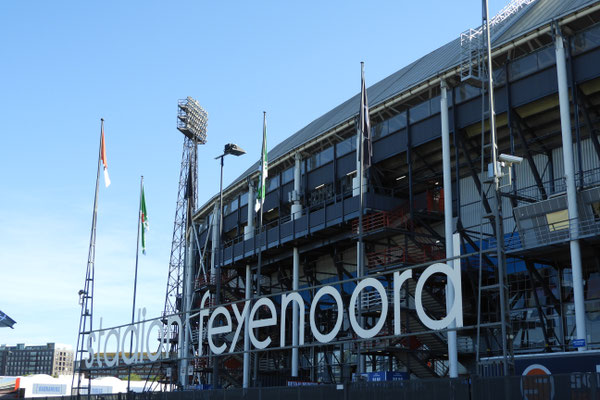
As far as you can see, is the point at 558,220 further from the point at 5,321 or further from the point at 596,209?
the point at 5,321

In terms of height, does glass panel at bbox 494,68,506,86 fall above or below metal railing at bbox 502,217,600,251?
above

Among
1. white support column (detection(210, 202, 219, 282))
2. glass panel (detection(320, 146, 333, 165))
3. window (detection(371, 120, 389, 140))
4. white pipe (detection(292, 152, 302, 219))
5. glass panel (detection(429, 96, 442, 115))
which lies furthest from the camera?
white support column (detection(210, 202, 219, 282))

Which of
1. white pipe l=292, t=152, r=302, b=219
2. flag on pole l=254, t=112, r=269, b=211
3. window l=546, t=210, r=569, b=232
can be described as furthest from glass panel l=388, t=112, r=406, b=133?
window l=546, t=210, r=569, b=232

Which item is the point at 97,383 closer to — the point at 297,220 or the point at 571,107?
the point at 297,220

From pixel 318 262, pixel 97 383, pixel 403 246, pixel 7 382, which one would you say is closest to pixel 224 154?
pixel 403 246

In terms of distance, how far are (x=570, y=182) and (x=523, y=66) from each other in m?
7.20

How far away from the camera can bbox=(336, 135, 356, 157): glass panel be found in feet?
149

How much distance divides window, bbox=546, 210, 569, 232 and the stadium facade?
7 cm

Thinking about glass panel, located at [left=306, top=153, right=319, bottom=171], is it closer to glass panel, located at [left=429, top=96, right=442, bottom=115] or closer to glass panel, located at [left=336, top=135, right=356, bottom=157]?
glass panel, located at [left=336, top=135, right=356, bottom=157]

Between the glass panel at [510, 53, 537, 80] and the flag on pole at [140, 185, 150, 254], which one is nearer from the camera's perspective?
the glass panel at [510, 53, 537, 80]

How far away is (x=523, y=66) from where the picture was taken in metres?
35.5

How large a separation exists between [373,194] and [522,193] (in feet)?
26.9

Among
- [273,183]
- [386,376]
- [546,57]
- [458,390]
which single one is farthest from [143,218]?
[458,390]

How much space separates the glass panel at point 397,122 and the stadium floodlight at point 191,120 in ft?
151
